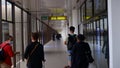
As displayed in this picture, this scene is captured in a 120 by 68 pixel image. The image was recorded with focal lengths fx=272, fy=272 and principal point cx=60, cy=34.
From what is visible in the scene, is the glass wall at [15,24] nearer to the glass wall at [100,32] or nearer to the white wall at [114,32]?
the glass wall at [100,32]

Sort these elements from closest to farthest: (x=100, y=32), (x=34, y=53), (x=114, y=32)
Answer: (x=114, y=32), (x=34, y=53), (x=100, y=32)

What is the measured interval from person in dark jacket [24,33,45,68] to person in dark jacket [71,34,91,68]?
0.84m

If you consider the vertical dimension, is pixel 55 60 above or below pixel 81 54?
below

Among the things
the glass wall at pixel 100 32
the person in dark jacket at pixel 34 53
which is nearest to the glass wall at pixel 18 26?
the glass wall at pixel 100 32

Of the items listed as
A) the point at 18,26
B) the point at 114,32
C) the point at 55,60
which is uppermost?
the point at 18,26

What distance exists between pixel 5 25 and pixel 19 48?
6.13 meters

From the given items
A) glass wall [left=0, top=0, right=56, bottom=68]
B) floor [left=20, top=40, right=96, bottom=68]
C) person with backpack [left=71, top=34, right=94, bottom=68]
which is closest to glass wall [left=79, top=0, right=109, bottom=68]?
person with backpack [left=71, top=34, right=94, bottom=68]

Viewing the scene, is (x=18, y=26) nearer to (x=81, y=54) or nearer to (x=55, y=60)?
(x=55, y=60)

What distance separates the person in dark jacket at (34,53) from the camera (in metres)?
6.41

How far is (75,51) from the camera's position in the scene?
20.9ft

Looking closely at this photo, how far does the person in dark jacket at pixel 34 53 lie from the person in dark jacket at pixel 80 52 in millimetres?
841

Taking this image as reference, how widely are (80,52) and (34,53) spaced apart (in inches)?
43.4

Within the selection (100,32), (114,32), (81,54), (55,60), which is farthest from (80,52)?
(55,60)

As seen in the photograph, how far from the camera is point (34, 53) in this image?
6492 millimetres
